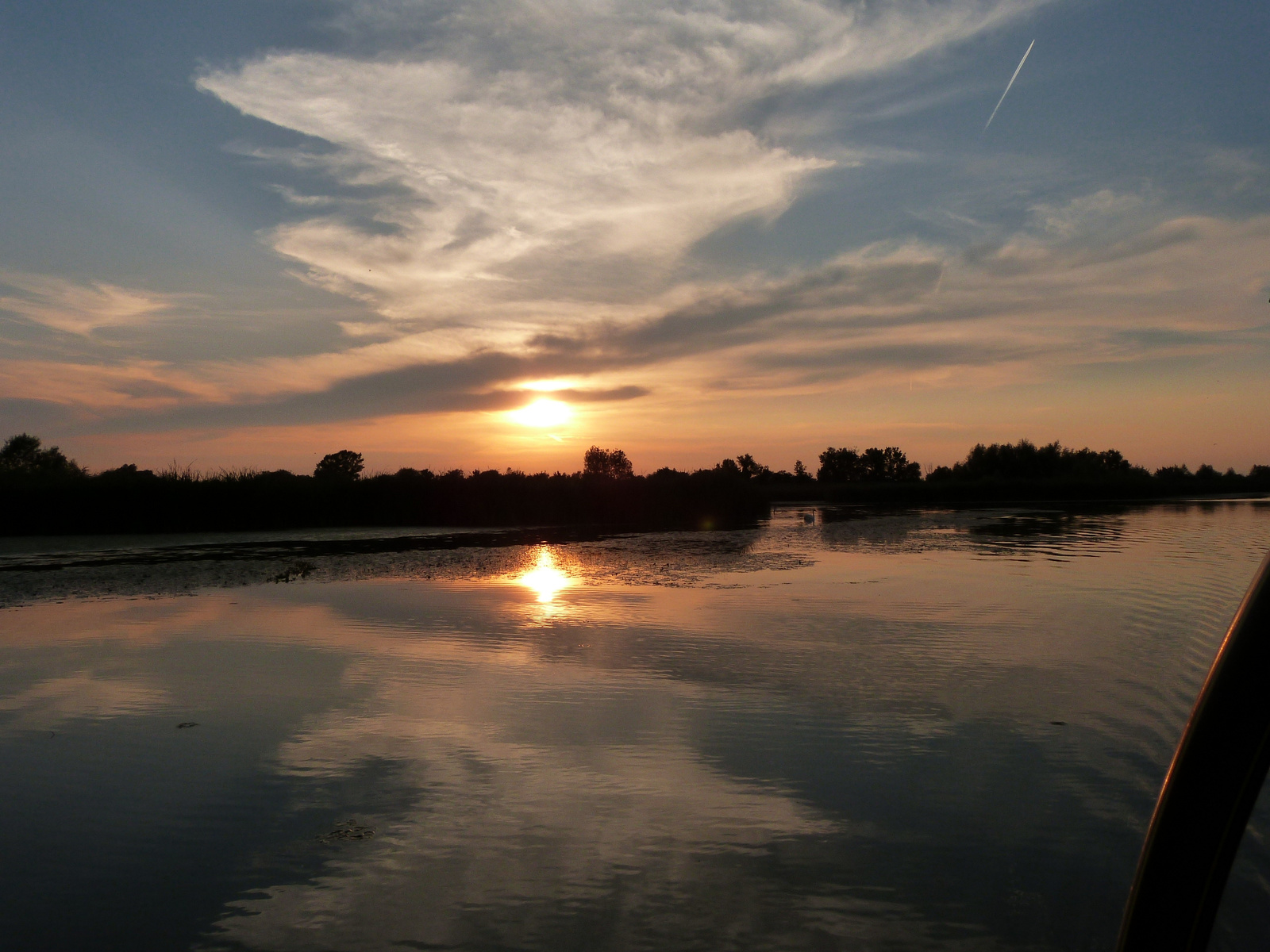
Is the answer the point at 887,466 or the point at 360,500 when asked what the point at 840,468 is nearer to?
the point at 887,466

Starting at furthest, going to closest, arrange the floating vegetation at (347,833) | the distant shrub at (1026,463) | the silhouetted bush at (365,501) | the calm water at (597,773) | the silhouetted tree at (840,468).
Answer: the silhouetted tree at (840,468), the distant shrub at (1026,463), the silhouetted bush at (365,501), the floating vegetation at (347,833), the calm water at (597,773)

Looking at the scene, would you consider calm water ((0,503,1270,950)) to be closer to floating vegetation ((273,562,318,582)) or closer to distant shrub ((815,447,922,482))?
floating vegetation ((273,562,318,582))

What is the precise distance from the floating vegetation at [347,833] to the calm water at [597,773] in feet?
0.07

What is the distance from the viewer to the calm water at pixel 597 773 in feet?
12.1

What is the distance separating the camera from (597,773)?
5.36 m

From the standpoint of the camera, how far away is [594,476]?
4472 cm

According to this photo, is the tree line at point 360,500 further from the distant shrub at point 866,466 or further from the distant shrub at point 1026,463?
the distant shrub at point 866,466

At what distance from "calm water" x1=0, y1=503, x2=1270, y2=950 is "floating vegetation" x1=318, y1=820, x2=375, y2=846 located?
0.07 feet

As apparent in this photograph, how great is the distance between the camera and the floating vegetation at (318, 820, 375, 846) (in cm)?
443

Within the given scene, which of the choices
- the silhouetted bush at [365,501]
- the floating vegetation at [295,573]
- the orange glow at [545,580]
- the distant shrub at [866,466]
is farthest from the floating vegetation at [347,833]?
the distant shrub at [866,466]

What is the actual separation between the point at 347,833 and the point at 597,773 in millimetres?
1544

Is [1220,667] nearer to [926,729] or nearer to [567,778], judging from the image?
[567,778]

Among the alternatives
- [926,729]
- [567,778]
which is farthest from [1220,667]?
[926,729]

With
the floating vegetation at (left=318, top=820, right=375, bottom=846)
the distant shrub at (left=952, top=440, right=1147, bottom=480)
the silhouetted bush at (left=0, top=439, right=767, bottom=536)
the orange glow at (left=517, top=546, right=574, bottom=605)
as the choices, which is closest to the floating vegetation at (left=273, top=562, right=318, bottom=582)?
the orange glow at (left=517, top=546, right=574, bottom=605)
